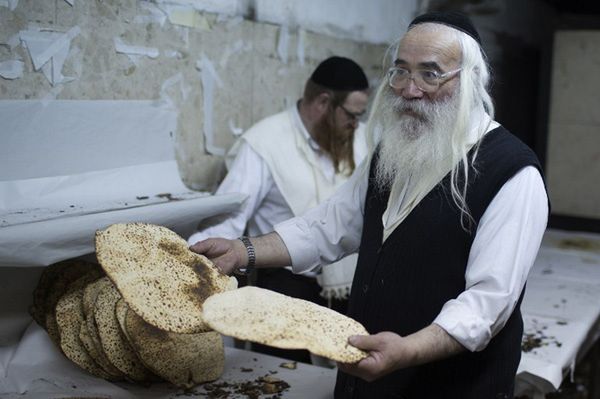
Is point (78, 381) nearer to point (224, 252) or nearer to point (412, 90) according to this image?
point (224, 252)

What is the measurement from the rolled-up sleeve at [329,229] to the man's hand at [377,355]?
2.23 feet

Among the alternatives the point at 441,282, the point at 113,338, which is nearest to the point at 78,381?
the point at 113,338

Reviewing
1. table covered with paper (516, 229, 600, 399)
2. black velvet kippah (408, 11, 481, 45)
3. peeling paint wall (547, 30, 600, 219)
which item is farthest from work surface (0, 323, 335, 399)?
peeling paint wall (547, 30, 600, 219)

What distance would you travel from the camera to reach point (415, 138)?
6.49 feet

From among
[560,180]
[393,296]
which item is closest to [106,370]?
[393,296]

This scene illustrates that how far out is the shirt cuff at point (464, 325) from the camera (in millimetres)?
1589

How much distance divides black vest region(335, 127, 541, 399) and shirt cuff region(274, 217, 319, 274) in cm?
33

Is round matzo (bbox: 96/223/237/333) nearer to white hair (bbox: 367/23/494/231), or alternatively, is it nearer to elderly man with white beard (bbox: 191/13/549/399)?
elderly man with white beard (bbox: 191/13/549/399)

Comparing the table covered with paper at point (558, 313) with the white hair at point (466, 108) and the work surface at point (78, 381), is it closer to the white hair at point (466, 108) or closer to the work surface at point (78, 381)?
the work surface at point (78, 381)

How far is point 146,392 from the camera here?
6.79 ft

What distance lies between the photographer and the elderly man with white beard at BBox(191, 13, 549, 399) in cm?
168

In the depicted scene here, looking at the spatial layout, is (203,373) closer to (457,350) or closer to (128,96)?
(457,350)

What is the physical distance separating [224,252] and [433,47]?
85 centimetres

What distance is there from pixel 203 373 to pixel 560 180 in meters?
4.58
